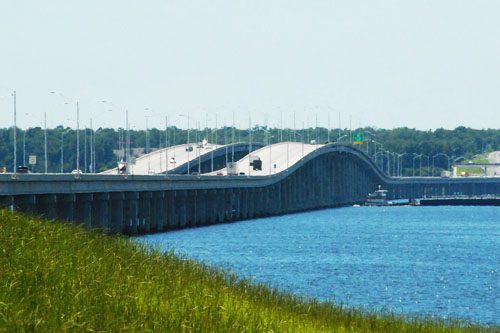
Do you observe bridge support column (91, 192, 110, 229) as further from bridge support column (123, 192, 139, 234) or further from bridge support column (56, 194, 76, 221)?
bridge support column (56, 194, 76, 221)

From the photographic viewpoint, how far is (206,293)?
39625 millimetres

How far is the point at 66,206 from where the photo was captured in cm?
11750

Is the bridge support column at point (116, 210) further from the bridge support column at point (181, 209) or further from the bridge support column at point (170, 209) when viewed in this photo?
the bridge support column at point (181, 209)

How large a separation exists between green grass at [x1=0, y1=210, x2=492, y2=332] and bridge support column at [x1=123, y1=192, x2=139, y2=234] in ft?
299

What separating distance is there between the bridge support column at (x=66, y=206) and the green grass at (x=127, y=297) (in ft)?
213

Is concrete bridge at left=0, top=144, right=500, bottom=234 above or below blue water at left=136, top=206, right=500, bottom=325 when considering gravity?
above

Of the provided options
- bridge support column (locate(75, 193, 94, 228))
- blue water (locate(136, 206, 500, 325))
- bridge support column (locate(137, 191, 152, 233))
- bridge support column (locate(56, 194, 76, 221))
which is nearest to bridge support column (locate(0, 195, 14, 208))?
blue water (locate(136, 206, 500, 325))

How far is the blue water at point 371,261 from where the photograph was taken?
69.6m

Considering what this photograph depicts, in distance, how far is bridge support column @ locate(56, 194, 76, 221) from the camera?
379 ft

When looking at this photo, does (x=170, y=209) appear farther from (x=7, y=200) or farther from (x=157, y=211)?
(x=7, y=200)

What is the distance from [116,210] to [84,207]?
14.3 metres

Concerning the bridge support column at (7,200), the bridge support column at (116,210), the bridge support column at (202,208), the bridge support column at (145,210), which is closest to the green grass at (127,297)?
the bridge support column at (7,200)

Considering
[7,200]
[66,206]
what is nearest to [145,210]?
[66,206]

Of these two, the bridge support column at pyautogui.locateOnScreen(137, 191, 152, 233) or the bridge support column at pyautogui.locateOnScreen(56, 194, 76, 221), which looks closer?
the bridge support column at pyautogui.locateOnScreen(56, 194, 76, 221)
